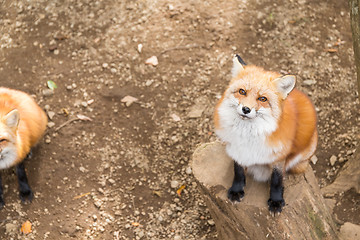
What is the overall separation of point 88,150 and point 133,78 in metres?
1.15

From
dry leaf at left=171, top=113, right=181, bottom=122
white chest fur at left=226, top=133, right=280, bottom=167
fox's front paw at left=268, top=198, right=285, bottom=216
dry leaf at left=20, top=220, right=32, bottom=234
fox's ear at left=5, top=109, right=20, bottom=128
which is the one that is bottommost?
dry leaf at left=20, top=220, right=32, bottom=234

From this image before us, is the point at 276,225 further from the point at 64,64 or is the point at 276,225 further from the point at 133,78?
the point at 64,64

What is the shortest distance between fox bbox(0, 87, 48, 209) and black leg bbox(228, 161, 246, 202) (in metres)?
2.29

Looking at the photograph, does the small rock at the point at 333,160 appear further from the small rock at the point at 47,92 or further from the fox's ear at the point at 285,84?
the small rock at the point at 47,92

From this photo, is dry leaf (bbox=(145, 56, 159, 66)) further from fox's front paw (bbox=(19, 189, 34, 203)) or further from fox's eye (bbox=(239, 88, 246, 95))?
fox's eye (bbox=(239, 88, 246, 95))

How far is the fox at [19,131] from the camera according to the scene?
4195 mm

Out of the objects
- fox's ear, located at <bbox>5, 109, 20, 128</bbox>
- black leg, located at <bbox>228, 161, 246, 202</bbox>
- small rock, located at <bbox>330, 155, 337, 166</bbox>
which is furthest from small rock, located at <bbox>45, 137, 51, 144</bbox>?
small rock, located at <bbox>330, 155, 337, 166</bbox>

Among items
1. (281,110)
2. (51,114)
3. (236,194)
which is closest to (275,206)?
(236,194)

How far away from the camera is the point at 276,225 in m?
3.41

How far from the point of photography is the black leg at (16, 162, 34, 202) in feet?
15.1

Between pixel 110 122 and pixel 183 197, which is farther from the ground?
pixel 110 122

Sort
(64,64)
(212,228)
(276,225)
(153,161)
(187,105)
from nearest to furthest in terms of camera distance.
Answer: (276,225) < (212,228) < (153,161) < (187,105) < (64,64)

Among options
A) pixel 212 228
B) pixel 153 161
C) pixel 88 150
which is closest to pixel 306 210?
pixel 212 228

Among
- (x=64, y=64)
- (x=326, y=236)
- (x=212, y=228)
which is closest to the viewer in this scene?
(x=326, y=236)
